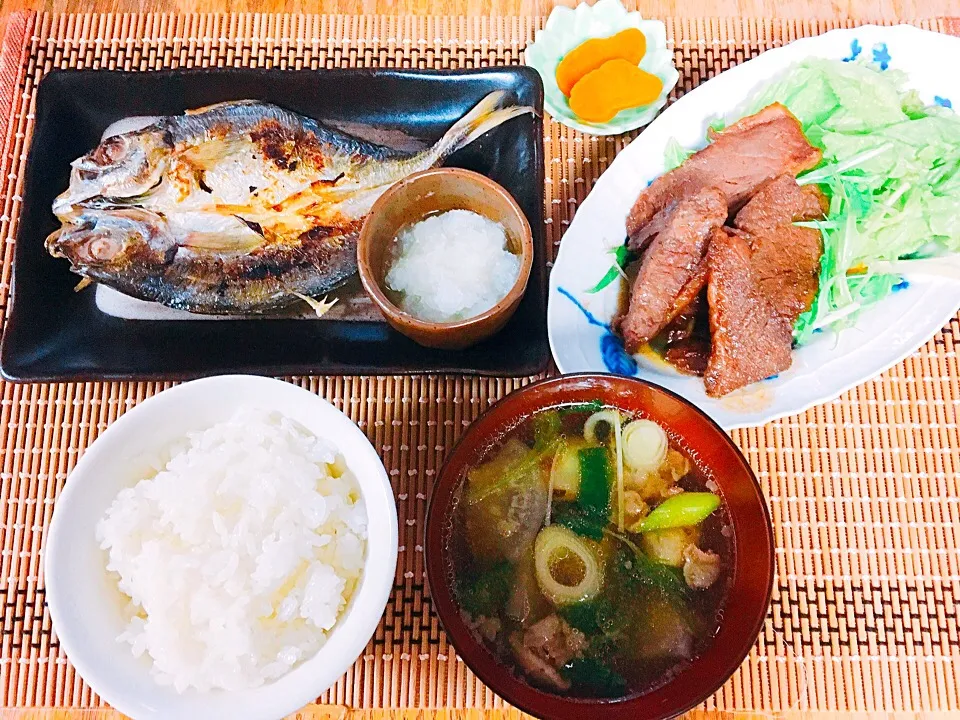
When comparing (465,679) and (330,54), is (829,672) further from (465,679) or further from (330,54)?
(330,54)

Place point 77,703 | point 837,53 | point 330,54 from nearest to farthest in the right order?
point 77,703, point 837,53, point 330,54

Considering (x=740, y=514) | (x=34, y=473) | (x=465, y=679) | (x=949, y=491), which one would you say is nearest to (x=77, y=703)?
(x=34, y=473)

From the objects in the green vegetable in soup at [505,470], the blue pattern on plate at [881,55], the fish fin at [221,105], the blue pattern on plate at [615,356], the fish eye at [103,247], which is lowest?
the green vegetable in soup at [505,470]

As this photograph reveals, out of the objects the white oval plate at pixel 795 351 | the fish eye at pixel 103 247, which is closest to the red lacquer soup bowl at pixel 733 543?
the white oval plate at pixel 795 351

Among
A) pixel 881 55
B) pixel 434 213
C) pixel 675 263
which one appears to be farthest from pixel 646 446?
pixel 881 55

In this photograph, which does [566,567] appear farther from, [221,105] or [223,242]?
[221,105]

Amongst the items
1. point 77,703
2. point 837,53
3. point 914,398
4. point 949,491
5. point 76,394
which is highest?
point 837,53

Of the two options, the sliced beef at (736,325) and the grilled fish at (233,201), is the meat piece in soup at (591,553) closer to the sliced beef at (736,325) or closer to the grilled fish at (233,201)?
the sliced beef at (736,325)
